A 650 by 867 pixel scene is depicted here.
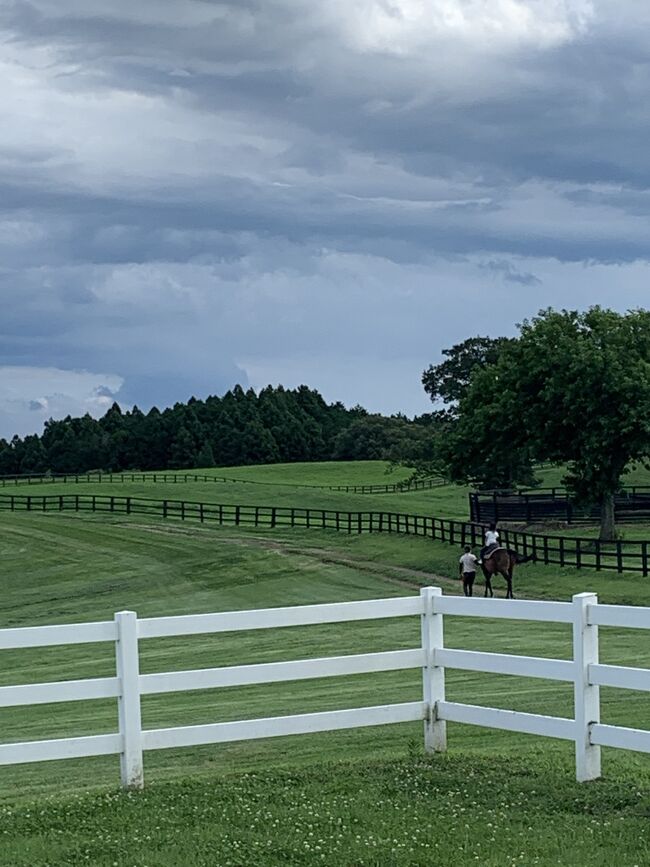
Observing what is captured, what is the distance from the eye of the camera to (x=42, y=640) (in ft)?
31.8

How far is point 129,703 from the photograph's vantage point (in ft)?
32.9

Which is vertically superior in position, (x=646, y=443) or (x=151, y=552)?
(x=646, y=443)

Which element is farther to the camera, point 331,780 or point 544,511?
point 544,511

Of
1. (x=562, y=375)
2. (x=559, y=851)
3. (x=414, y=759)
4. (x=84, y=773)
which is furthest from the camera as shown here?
(x=562, y=375)

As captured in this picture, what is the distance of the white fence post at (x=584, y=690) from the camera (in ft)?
31.4

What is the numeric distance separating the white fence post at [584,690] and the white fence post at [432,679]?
1.52m

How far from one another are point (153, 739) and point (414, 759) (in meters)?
2.18

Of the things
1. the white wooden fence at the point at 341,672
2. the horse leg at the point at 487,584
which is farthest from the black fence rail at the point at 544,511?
the white wooden fence at the point at 341,672

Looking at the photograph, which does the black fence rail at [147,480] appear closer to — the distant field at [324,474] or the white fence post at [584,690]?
the distant field at [324,474]

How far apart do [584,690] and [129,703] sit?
11.4 feet

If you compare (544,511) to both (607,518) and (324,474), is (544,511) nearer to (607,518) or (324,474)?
(607,518)

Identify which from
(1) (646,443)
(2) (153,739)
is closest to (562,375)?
(1) (646,443)

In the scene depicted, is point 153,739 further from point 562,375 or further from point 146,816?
point 562,375

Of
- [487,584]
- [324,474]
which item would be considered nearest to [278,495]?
[324,474]
